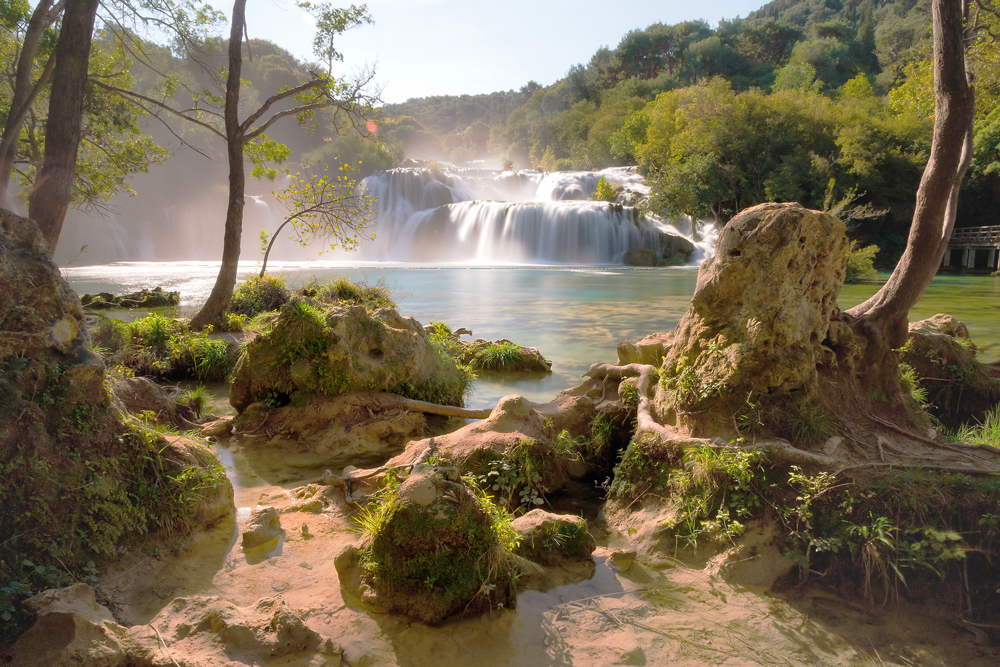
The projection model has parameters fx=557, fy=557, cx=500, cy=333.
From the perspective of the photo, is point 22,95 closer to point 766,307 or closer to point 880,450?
point 766,307

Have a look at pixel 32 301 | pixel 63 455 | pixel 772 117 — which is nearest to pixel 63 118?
pixel 32 301

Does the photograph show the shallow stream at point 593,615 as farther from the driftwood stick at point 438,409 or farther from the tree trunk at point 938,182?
the tree trunk at point 938,182

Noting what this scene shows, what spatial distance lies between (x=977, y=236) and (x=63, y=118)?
39.5 m

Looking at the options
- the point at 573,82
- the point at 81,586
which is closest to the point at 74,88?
the point at 81,586

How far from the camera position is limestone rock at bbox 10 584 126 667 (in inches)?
81.8

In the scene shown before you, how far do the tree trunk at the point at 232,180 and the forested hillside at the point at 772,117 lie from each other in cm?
1108

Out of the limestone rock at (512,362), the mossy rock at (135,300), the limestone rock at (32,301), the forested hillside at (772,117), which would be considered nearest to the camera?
the limestone rock at (32,301)

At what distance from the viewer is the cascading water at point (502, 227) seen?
3462cm

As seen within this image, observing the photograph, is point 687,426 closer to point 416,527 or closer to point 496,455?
point 496,455

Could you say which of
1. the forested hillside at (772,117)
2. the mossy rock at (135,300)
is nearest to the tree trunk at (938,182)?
the forested hillside at (772,117)

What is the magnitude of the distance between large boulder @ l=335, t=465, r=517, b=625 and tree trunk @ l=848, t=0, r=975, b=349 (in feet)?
12.7

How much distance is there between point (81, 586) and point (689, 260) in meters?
35.4

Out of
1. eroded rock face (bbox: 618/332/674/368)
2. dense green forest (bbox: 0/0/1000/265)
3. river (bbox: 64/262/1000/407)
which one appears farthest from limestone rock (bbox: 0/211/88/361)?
dense green forest (bbox: 0/0/1000/265)

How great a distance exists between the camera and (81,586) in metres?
2.45
